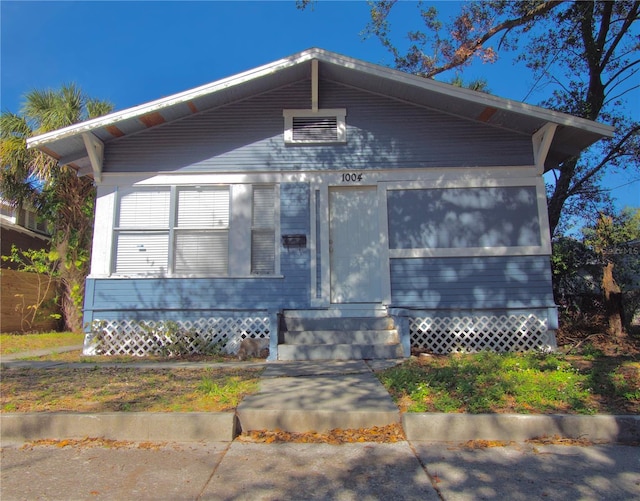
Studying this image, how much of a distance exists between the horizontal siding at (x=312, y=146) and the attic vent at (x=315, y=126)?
12 cm

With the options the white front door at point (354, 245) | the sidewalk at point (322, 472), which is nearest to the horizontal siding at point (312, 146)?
the white front door at point (354, 245)

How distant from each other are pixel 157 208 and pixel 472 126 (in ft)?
20.2

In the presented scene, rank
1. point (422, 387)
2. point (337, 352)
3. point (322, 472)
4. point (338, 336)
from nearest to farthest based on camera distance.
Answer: point (322, 472) < point (422, 387) < point (337, 352) < point (338, 336)

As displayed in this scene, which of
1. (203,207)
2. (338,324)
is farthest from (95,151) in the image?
(338,324)

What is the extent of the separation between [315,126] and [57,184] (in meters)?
8.32

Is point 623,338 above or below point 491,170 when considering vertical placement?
below

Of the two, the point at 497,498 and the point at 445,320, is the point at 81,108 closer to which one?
the point at 445,320

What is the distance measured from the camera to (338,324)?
7707 mm

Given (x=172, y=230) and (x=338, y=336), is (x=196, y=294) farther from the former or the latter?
(x=338, y=336)

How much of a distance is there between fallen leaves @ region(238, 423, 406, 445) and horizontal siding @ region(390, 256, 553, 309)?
14.6 ft

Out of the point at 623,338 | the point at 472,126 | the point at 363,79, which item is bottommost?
the point at 623,338

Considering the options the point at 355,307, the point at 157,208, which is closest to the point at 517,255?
the point at 355,307

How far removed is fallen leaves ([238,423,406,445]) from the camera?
3.64 meters

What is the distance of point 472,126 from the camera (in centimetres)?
855
